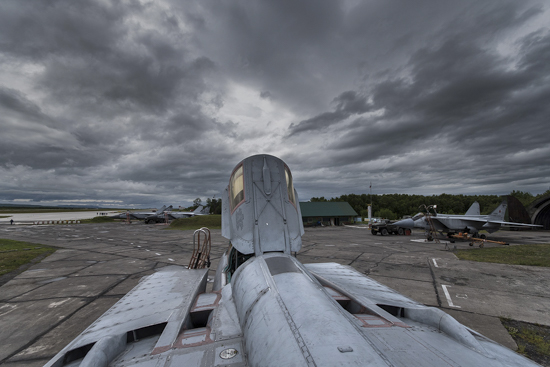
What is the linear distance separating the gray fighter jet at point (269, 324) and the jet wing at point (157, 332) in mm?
11

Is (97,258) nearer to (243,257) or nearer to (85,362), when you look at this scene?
(243,257)

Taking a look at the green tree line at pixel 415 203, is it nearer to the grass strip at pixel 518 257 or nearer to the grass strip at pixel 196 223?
the grass strip at pixel 196 223

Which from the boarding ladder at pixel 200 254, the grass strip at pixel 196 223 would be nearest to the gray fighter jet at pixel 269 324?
the boarding ladder at pixel 200 254

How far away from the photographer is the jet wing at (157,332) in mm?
1849

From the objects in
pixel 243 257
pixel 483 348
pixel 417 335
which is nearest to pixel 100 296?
pixel 243 257

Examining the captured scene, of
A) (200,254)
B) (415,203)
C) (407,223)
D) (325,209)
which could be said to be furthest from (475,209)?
(415,203)

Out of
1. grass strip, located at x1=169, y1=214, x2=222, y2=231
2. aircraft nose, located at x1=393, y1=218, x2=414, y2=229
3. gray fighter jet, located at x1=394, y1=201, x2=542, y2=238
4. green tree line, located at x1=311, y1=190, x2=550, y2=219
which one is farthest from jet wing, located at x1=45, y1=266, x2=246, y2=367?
green tree line, located at x1=311, y1=190, x2=550, y2=219

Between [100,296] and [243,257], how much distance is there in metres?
5.49

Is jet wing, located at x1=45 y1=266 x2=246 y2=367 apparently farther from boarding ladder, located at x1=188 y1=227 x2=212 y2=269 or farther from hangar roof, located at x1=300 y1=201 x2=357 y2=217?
hangar roof, located at x1=300 y1=201 x2=357 y2=217

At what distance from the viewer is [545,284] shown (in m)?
7.56

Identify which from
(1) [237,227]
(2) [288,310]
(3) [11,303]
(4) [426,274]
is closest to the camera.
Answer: (2) [288,310]

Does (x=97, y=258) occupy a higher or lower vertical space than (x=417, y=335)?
lower

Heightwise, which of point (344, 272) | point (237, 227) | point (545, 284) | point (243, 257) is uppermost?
point (237, 227)

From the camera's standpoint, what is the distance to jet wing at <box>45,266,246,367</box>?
1.85 metres
